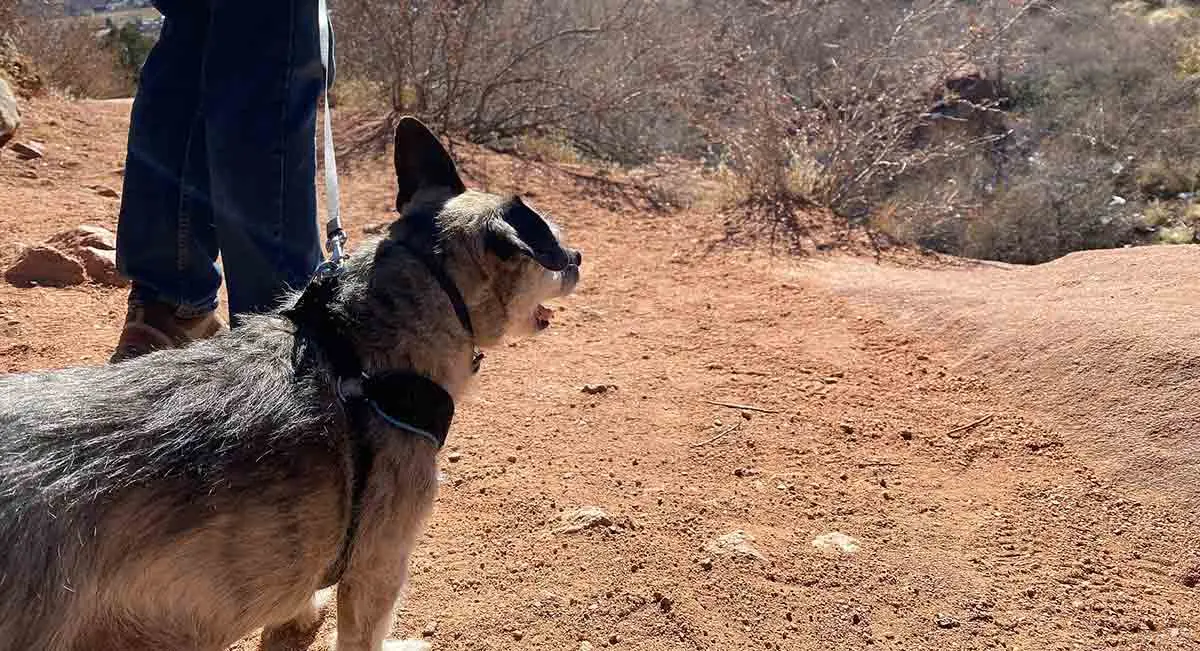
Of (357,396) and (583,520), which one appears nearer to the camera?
(357,396)

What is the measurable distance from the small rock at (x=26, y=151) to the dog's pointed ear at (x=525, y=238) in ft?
20.3

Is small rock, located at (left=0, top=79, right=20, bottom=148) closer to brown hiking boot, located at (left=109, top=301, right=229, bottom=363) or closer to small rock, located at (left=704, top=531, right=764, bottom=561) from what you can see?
brown hiking boot, located at (left=109, top=301, right=229, bottom=363)

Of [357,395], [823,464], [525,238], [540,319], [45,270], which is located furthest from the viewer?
[45,270]

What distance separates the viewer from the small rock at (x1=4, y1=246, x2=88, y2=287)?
4.75 meters

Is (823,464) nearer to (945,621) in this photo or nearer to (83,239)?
(945,621)

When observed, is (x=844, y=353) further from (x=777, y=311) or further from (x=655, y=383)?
(x=655, y=383)

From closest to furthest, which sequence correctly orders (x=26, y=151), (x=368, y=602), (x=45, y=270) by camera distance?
(x=368, y=602) → (x=45, y=270) → (x=26, y=151)

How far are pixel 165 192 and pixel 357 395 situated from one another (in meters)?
1.60

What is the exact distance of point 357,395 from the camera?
2113 millimetres

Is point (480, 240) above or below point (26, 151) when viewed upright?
above

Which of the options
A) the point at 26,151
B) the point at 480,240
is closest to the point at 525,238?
the point at 480,240

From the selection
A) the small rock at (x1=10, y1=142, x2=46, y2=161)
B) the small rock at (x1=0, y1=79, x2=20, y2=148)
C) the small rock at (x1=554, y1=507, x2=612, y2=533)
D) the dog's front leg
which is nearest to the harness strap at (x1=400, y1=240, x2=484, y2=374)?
the dog's front leg

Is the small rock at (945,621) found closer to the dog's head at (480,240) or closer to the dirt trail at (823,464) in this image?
the dirt trail at (823,464)

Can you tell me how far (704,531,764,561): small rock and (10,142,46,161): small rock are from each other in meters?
6.63
